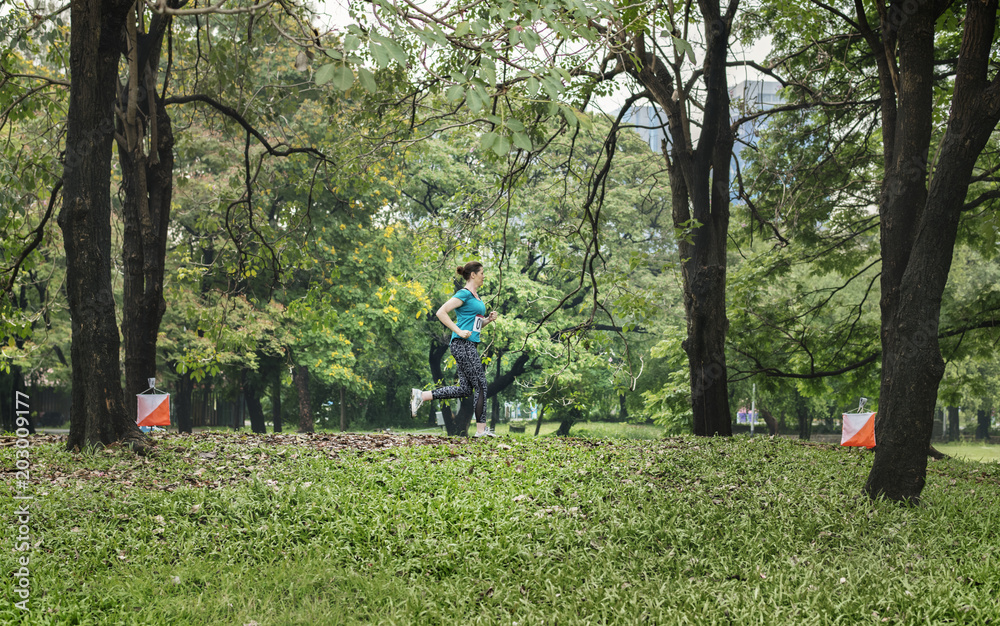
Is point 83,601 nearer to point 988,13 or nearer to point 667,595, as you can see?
point 667,595

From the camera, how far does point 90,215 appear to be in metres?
6.40

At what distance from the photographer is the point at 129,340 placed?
848 cm

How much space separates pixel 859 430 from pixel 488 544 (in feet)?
17.0

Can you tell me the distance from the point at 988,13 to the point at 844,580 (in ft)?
14.7

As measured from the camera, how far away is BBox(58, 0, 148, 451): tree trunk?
6.32m

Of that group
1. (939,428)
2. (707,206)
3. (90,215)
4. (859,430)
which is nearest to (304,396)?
(90,215)

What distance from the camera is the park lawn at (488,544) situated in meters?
4.01

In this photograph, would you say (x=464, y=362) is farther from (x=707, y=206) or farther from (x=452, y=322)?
(x=707, y=206)

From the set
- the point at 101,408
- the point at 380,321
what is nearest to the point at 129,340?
the point at 101,408

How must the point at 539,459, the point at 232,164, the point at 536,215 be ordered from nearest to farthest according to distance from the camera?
1. the point at 539,459
2. the point at 232,164
3. the point at 536,215

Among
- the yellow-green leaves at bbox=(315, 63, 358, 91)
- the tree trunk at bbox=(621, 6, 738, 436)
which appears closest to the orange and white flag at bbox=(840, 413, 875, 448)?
the tree trunk at bbox=(621, 6, 738, 436)
